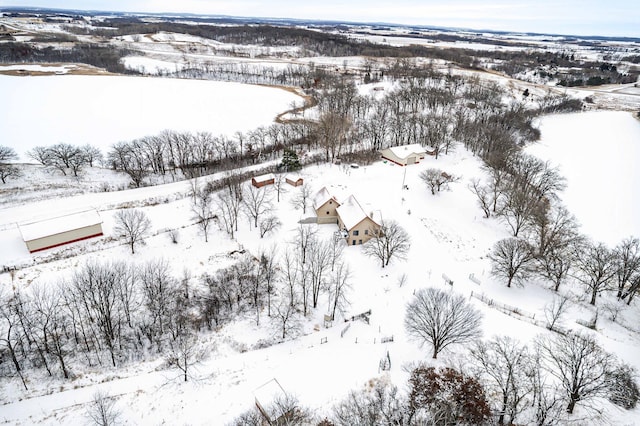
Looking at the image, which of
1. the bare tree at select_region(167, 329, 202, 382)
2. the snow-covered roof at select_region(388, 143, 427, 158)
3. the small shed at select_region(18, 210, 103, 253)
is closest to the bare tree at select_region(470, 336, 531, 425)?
the bare tree at select_region(167, 329, 202, 382)

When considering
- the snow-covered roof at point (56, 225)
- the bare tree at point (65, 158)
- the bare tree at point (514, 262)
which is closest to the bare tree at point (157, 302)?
the snow-covered roof at point (56, 225)

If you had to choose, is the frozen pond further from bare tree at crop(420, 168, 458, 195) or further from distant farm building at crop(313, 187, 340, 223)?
distant farm building at crop(313, 187, 340, 223)

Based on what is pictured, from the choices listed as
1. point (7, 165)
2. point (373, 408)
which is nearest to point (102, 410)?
point (373, 408)

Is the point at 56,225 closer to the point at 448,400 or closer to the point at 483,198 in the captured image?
the point at 448,400

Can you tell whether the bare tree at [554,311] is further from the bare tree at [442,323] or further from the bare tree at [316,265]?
the bare tree at [316,265]

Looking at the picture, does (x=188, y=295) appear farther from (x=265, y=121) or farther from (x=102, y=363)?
→ (x=265, y=121)

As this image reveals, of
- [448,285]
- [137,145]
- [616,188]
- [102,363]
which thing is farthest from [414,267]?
[137,145]
